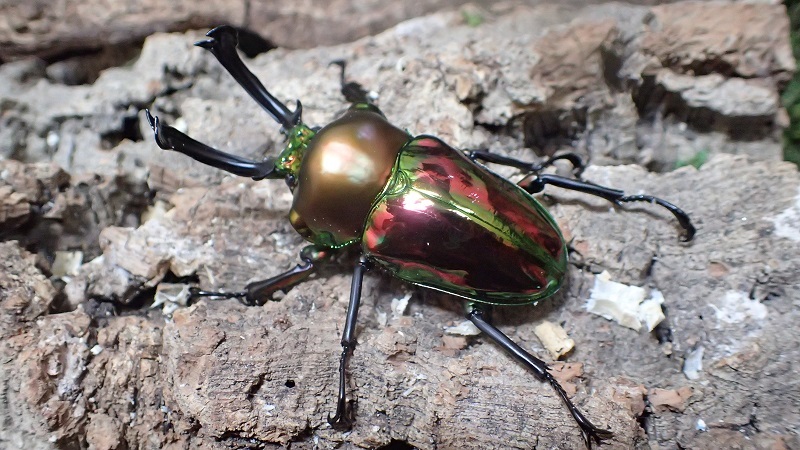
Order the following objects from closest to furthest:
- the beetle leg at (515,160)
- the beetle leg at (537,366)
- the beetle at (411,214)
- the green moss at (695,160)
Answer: the beetle leg at (537,366)
the beetle at (411,214)
the beetle leg at (515,160)
the green moss at (695,160)

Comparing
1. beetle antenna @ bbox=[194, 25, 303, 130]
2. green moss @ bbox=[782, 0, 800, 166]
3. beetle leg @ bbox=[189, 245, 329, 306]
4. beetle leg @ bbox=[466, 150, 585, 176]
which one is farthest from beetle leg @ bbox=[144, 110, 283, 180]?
green moss @ bbox=[782, 0, 800, 166]

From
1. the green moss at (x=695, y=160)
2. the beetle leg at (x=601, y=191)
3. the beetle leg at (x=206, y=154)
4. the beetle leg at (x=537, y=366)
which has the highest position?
the beetle leg at (x=206, y=154)

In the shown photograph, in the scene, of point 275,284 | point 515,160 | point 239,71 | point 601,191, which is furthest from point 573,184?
point 239,71

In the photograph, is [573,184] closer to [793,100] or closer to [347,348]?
[347,348]

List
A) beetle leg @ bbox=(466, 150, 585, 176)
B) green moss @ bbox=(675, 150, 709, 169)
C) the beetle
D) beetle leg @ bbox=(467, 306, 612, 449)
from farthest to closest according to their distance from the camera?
green moss @ bbox=(675, 150, 709, 169) → beetle leg @ bbox=(466, 150, 585, 176) → the beetle → beetle leg @ bbox=(467, 306, 612, 449)

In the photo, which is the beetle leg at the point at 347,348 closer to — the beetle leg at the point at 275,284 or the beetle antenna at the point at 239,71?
the beetle leg at the point at 275,284

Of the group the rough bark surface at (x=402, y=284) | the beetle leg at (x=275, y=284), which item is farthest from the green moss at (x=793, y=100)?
the beetle leg at (x=275, y=284)

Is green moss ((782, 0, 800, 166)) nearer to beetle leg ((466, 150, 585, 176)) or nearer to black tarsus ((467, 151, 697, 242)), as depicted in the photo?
A: black tarsus ((467, 151, 697, 242))

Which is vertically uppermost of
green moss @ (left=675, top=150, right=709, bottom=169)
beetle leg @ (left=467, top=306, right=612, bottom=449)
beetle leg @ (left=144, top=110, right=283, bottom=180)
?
beetle leg @ (left=144, top=110, right=283, bottom=180)
